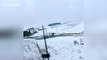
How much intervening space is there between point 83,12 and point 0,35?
0.64 metres

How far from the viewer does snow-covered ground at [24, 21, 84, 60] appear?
1084 mm

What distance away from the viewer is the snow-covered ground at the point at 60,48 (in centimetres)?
108

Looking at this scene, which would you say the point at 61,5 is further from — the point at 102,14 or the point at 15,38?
the point at 15,38

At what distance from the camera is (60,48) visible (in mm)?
1089

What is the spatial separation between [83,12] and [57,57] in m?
0.39

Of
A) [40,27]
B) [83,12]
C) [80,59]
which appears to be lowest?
[80,59]

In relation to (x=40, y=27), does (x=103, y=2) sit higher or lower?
higher

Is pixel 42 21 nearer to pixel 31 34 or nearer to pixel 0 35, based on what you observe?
pixel 31 34

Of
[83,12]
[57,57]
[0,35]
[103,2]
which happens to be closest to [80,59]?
[57,57]

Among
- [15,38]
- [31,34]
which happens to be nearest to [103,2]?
[31,34]

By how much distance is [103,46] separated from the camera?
3.44 feet

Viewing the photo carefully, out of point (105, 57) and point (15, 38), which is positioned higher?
point (15, 38)

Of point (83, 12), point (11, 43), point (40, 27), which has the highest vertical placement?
point (83, 12)

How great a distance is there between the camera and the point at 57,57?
1101 mm
